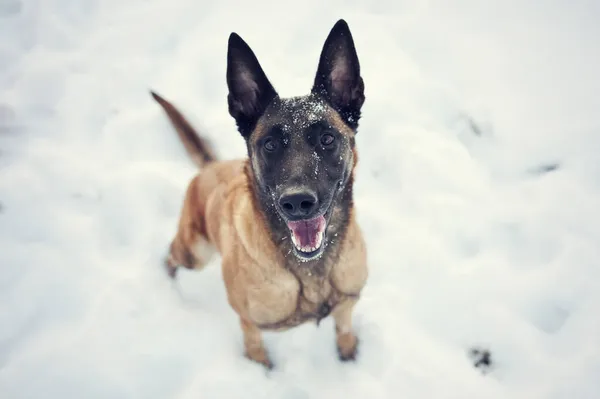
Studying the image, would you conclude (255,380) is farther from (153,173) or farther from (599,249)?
(599,249)

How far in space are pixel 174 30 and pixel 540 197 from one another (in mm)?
4702

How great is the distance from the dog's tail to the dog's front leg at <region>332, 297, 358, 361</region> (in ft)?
6.23

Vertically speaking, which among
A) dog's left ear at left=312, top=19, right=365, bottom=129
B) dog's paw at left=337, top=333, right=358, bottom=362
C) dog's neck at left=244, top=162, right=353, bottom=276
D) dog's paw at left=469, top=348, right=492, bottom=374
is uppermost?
dog's left ear at left=312, top=19, right=365, bottom=129

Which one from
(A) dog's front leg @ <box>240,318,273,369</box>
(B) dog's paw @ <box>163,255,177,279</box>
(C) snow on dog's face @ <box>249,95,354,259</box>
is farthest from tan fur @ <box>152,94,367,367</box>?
(B) dog's paw @ <box>163,255,177,279</box>

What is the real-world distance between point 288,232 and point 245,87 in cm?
90

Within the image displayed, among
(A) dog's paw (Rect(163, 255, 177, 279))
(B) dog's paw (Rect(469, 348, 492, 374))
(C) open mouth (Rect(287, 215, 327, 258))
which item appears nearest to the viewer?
(C) open mouth (Rect(287, 215, 327, 258))

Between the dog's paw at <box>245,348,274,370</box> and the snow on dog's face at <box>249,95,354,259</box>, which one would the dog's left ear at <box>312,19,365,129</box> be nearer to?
the snow on dog's face at <box>249,95,354,259</box>

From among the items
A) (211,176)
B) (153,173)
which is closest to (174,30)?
(153,173)

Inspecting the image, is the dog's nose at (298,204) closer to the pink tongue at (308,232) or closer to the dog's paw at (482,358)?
the pink tongue at (308,232)

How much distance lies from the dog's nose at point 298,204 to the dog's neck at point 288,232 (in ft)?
1.00

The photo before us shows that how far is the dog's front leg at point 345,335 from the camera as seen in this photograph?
114 inches

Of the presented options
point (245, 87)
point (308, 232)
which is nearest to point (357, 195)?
point (308, 232)

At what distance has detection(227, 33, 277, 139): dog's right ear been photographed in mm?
2252

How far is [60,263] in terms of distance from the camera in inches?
138
